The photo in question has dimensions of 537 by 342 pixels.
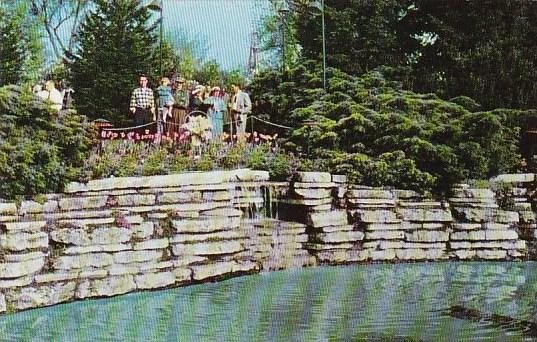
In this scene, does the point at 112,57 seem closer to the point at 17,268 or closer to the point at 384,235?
the point at 17,268

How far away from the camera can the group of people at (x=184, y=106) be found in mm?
6152

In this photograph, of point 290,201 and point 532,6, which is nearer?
point 290,201

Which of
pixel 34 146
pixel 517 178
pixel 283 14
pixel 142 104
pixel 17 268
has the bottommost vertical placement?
pixel 17 268

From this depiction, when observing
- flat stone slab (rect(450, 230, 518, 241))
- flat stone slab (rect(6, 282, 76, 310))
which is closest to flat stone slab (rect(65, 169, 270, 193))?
flat stone slab (rect(6, 282, 76, 310))

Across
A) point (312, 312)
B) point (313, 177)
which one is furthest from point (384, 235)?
point (312, 312)

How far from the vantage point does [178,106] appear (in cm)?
639

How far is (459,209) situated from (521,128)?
1301mm


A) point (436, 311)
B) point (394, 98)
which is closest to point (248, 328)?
point (436, 311)

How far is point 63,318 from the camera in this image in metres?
3.97

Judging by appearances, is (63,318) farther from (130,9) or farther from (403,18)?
(403,18)

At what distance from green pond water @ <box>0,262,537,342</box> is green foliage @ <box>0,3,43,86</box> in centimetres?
201

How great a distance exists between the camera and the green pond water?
3475 millimetres

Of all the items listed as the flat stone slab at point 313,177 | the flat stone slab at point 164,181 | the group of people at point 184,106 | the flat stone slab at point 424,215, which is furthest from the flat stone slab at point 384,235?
the group of people at point 184,106

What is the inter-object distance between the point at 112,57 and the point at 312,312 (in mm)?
3372
